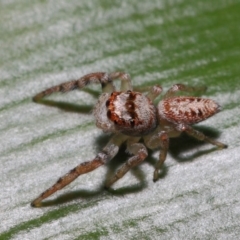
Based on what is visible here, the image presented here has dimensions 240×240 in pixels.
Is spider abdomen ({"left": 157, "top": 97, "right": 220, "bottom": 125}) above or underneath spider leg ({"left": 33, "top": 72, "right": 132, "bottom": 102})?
underneath

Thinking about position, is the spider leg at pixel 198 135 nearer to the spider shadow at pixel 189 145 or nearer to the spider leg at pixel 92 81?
the spider shadow at pixel 189 145

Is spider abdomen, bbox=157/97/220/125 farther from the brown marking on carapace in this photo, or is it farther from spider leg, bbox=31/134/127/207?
spider leg, bbox=31/134/127/207

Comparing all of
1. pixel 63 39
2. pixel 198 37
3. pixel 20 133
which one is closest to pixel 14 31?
pixel 63 39

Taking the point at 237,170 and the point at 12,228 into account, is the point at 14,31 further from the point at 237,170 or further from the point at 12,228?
the point at 237,170

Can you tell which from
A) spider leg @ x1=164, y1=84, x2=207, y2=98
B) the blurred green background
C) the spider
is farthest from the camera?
spider leg @ x1=164, y1=84, x2=207, y2=98

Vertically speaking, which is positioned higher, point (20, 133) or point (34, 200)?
point (20, 133)

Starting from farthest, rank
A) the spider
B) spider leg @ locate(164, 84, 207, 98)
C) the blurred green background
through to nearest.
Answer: spider leg @ locate(164, 84, 207, 98)
the spider
the blurred green background

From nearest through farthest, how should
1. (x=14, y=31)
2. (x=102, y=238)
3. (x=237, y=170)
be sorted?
(x=102, y=238) < (x=237, y=170) < (x=14, y=31)

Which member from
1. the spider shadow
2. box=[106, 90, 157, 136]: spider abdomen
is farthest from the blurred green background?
box=[106, 90, 157, 136]: spider abdomen
